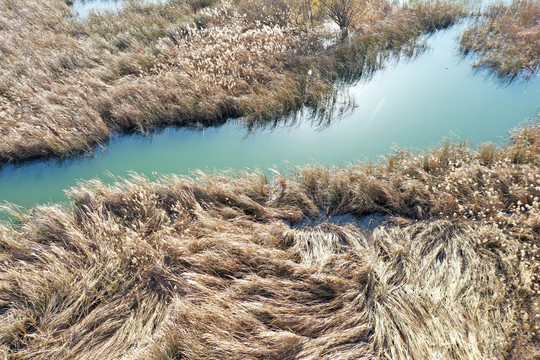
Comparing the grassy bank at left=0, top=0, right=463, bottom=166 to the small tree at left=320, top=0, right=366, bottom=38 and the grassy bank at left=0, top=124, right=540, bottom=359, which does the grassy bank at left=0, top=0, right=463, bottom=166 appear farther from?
the grassy bank at left=0, top=124, right=540, bottom=359

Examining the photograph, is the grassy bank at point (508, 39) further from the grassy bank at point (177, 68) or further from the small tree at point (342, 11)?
the small tree at point (342, 11)

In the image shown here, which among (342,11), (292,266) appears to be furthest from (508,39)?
(292,266)

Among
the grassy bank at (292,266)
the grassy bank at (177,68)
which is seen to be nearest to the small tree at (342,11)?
the grassy bank at (177,68)

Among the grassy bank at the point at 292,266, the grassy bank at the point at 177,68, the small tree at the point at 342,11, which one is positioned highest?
the small tree at the point at 342,11

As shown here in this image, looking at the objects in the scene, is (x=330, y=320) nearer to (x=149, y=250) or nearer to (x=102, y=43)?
(x=149, y=250)

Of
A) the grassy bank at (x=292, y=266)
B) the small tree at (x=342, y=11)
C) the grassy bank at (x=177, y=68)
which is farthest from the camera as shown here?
the small tree at (x=342, y=11)
